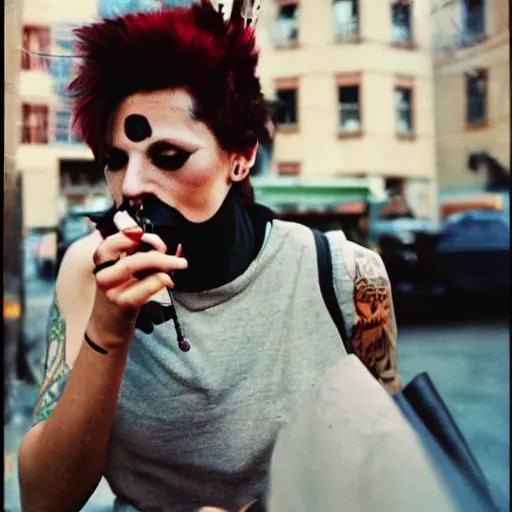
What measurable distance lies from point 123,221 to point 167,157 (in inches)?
8.1

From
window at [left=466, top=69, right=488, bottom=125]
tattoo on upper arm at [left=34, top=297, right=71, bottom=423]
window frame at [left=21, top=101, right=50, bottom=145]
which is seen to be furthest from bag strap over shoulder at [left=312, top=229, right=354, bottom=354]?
window frame at [left=21, top=101, right=50, bottom=145]

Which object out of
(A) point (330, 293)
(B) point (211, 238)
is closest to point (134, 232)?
(B) point (211, 238)

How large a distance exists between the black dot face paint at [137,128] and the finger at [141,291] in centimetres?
38

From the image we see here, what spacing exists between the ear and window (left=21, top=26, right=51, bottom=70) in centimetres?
62

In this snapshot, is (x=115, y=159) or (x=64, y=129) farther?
(x=64, y=129)

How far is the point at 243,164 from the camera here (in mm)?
1687

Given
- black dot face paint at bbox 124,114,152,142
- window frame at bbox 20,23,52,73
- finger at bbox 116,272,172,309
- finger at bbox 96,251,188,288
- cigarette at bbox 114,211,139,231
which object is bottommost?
finger at bbox 116,272,172,309

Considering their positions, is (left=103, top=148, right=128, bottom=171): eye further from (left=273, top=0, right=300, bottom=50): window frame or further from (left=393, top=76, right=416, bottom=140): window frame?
(left=393, top=76, right=416, bottom=140): window frame

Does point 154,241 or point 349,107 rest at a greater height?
point 349,107

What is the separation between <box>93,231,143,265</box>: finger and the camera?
59.9 inches

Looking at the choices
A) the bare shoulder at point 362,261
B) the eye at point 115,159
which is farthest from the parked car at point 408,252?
the eye at point 115,159

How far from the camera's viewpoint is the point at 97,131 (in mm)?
1674

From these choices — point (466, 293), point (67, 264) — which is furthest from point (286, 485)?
point (67, 264)

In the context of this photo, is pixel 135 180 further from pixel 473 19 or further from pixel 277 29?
pixel 473 19
